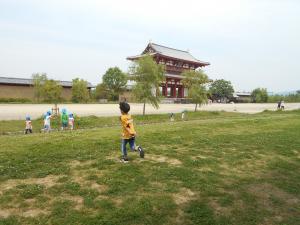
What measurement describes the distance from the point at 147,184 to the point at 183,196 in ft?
2.89

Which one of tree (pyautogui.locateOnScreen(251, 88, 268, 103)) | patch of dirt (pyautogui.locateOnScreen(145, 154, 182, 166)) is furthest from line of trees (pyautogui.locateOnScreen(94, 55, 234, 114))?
tree (pyautogui.locateOnScreen(251, 88, 268, 103))

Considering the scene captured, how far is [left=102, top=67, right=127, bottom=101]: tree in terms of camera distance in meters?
57.1

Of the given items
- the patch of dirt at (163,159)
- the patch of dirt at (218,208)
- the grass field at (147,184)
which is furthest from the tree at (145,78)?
the patch of dirt at (218,208)

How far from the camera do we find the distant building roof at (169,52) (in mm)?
59969

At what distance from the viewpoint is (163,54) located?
5969 centimetres

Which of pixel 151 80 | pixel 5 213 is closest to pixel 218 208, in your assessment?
pixel 5 213

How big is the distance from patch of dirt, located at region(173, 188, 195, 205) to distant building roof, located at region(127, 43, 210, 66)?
51564 mm

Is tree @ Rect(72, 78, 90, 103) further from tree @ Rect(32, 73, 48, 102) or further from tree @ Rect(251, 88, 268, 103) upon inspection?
tree @ Rect(251, 88, 268, 103)

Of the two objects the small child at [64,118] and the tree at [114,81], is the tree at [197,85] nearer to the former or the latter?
the small child at [64,118]

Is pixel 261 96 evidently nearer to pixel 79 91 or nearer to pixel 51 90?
pixel 79 91

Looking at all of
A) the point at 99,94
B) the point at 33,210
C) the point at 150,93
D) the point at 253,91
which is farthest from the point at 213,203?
the point at 253,91

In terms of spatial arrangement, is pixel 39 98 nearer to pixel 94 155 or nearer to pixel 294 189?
pixel 94 155

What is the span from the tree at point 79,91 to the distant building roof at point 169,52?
11677 mm

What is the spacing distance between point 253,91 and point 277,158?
81.4m
